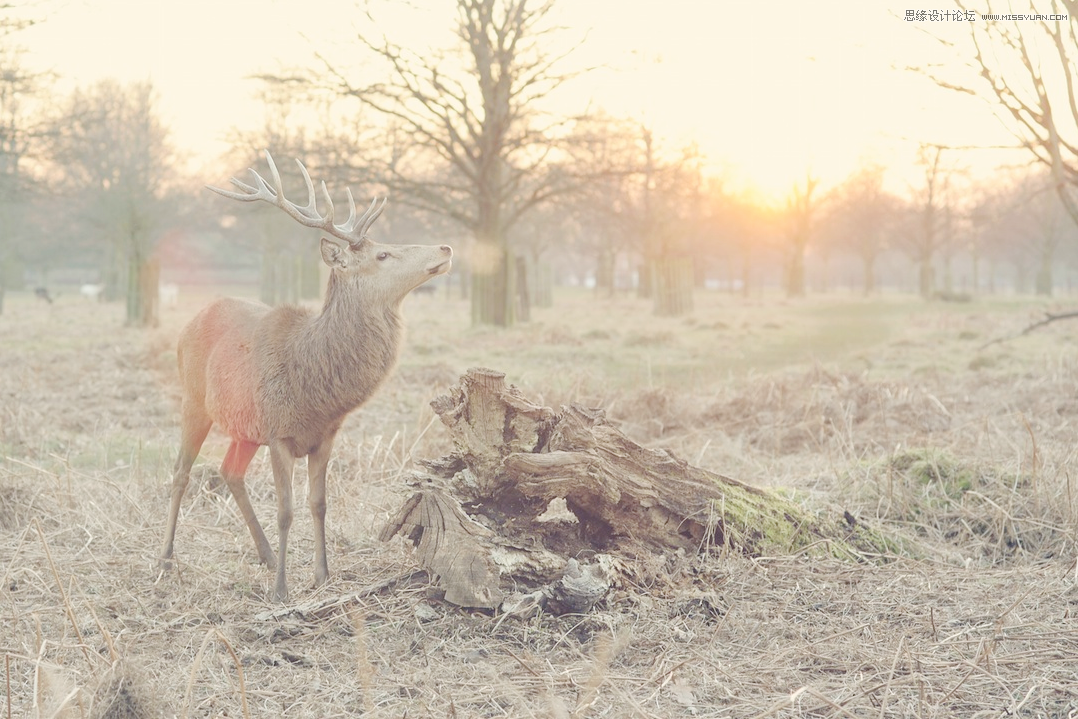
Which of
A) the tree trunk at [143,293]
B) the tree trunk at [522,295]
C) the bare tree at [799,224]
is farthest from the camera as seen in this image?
the bare tree at [799,224]

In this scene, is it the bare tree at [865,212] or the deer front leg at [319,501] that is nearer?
the deer front leg at [319,501]

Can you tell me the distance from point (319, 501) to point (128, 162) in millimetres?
22906

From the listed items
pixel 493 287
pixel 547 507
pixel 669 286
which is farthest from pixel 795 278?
pixel 547 507

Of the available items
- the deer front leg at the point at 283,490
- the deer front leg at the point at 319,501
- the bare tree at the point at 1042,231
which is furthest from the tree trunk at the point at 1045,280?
the deer front leg at the point at 283,490

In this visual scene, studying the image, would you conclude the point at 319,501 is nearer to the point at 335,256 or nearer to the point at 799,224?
the point at 335,256

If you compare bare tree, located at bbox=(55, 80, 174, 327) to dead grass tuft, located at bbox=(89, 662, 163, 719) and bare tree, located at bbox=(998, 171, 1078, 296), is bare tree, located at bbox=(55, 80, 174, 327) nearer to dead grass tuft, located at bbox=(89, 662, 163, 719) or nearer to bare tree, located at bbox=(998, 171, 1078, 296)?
dead grass tuft, located at bbox=(89, 662, 163, 719)

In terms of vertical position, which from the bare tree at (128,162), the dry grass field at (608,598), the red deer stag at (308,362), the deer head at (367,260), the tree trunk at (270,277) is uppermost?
the bare tree at (128,162)

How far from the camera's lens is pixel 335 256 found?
14.2ft

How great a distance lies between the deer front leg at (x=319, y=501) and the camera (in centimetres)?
411

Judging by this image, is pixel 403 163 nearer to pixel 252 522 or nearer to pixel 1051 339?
pixel 1051 339

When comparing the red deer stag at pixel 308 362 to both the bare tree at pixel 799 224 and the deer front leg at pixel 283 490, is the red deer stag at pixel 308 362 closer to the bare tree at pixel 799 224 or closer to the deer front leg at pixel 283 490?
the deer front leg at pixel 283 490

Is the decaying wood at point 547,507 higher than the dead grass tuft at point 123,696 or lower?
higher

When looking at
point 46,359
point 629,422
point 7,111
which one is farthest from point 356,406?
point 7,111

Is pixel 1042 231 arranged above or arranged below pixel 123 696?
above
